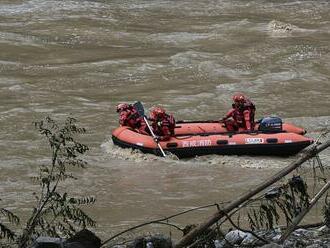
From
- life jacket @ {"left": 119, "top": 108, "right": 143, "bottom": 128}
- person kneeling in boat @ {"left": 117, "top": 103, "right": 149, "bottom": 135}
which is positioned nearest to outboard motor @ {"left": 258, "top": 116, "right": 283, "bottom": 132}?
person kneeling in boat @ {"left": 117, "top": 103, "right": 149, "bottom": 135}

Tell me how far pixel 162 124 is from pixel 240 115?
138cm

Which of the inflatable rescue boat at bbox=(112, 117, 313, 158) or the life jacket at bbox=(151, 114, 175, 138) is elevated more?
the life jacket at bbox=(151, 114, 175, 138)

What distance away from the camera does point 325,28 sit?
24.9 meters

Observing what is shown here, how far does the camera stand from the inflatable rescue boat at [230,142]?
11445mm

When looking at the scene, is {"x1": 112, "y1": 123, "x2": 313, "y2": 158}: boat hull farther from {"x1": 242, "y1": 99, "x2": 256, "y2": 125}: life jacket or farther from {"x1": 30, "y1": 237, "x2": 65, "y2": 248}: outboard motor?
{"x1": 30, "y1": 237, "x2": 65, "y2": 248}: outboard motor

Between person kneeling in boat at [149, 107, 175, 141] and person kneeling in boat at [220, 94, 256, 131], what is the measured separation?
103 centimetres

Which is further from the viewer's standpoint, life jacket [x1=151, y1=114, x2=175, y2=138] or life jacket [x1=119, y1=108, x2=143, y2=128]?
life jacket [x1=119, y1=108, x2=143, y2=128]

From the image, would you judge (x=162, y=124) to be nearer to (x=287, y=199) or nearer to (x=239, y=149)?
(x=239, y=149)

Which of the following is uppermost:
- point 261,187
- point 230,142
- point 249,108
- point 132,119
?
point 261,187

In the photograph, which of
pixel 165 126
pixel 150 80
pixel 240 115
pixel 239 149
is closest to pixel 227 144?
pixel 239 149

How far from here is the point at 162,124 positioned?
11578 millimetres

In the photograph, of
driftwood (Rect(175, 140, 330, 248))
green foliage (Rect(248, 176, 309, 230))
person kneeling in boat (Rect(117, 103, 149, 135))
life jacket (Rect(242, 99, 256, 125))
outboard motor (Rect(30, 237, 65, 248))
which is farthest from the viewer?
person kneeling in boat (Rect(117, 103, 149, 135))

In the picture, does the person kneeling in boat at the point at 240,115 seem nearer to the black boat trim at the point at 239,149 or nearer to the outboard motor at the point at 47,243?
the black boat trim at the point at 239,149

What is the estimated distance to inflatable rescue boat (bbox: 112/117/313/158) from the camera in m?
11.4
